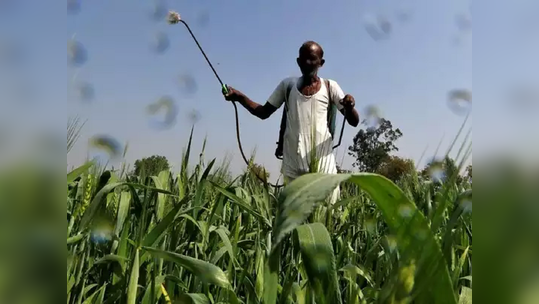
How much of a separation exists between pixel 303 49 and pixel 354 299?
2.19m

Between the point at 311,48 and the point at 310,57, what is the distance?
50 millimetres

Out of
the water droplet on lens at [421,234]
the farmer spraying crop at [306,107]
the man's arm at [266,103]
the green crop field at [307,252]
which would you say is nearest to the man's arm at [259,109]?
the man's arm at [266,103]

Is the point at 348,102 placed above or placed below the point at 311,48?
below

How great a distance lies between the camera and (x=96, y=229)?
795 mm

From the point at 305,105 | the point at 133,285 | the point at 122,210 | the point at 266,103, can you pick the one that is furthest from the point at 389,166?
the point at 133,285

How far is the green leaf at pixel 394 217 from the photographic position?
0.25m

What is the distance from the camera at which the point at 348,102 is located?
2316 mm

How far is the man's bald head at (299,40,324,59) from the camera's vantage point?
252 centimetres

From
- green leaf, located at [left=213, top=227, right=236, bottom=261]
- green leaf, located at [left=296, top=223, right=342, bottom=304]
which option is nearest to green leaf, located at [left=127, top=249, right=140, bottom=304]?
green leaf, located at [left=213, top=227, right=236, bottom=261]

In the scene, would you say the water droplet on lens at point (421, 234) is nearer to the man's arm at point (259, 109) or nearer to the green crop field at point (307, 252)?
the green crop field at point (307, 252)

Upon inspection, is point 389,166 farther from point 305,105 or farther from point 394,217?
point 394,217

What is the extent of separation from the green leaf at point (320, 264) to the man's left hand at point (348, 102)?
1.95m
